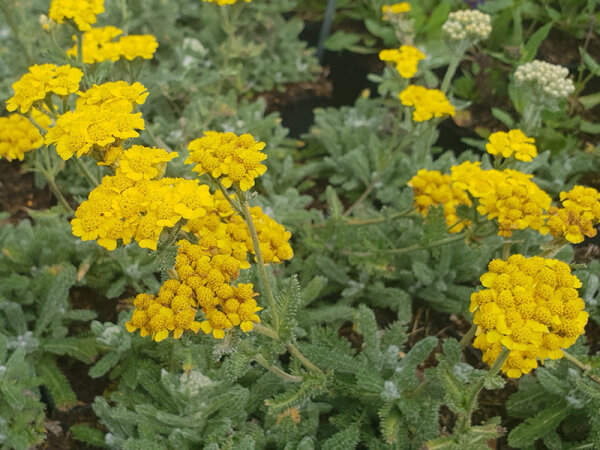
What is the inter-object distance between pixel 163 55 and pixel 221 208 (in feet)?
8.89

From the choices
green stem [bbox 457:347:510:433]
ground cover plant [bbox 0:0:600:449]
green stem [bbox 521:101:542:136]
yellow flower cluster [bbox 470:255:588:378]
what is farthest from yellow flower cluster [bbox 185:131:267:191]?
green stem [bbox 521:101:542:136]

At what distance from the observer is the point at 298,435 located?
72.7 inches

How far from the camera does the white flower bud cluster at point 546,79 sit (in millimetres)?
2336

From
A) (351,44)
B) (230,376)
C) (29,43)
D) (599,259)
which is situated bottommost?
(599,259)

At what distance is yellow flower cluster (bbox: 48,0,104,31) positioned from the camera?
2049 millimetres

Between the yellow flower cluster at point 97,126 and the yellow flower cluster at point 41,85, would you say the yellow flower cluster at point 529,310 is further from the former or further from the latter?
the yellow flower cluster at point 41,85

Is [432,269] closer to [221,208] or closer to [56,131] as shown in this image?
[221,208]

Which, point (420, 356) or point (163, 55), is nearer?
point (420, 356)

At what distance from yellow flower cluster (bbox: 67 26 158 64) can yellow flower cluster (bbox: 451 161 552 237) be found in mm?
1500

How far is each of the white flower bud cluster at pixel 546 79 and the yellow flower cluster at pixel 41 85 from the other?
1.86 meters

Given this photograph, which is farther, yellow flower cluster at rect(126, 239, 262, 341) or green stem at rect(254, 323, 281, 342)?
green stem at rect(254, 323, 281, 342)

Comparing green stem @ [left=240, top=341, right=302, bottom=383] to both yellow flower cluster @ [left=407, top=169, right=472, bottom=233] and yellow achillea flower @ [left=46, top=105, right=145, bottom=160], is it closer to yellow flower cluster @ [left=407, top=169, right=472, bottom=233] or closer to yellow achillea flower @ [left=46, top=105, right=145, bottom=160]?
yellow achillea flower @ [left=46, top=105, right=145, bottom=160]

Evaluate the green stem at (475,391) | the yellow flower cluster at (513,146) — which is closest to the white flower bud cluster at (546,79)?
the yellow flower cluster at (513,146)

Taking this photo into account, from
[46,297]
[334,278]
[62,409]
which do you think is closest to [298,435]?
[334,278]
